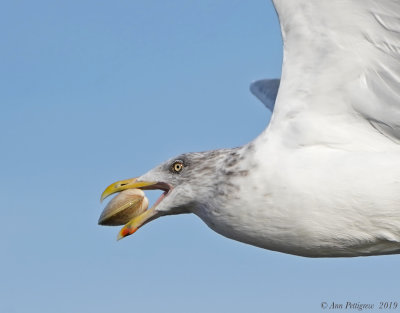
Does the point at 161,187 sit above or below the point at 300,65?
below

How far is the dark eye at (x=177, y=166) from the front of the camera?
9469 mm

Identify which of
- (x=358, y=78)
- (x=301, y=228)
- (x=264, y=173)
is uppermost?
(x=358, y=78)

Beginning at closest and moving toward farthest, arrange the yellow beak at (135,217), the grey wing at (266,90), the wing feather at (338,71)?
the wing feather at (338,71) < the yellow beak at (135,217) < the grey wing at (266,90)

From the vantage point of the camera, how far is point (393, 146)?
884cm

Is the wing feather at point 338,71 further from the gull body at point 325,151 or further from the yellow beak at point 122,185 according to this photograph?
the yellow beak at point 122,185

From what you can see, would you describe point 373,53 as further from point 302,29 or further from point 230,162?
point 230,162

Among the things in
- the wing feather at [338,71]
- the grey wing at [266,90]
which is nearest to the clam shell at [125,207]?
the wing feather at [338,71]

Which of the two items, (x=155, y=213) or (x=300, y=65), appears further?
(x=155, y=213)

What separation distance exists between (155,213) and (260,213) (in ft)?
4.19

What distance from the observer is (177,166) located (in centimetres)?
950

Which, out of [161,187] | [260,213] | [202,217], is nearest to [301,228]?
[260,213]

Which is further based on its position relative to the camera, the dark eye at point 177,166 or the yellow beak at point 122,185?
the yellow beak at point 122,185

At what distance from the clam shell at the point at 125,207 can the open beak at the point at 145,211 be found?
57 mm

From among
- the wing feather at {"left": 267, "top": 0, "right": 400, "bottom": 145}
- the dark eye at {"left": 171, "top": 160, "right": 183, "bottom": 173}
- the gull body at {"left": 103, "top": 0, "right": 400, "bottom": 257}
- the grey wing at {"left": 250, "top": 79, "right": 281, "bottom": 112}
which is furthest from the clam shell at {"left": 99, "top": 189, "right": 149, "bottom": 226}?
the grey wing at {"left": 250, "top": 79, "right": 281, "bottom": 112}
